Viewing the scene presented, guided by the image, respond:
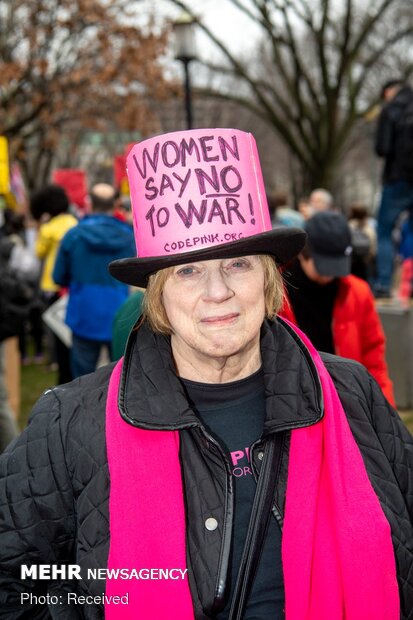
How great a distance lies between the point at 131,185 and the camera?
2330 mm

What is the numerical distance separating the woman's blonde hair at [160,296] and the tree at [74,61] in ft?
46.7

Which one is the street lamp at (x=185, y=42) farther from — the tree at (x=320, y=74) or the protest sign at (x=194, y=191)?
the protest sign at (x=194, y=191)

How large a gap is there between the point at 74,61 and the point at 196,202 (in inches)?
623

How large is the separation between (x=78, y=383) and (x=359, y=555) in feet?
2.77

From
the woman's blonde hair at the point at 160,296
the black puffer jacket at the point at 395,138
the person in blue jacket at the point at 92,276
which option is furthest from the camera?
the black puffer jacket at the point at 395,138

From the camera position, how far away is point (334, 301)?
414 centimetres

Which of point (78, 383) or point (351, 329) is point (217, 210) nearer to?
point (78, 383)

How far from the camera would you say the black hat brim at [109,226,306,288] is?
217cm

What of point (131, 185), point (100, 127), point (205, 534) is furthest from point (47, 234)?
point (100, 127)

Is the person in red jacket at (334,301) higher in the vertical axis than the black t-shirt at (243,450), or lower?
higher

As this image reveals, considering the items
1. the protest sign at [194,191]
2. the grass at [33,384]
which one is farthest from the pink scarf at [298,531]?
the grass at [33,384]

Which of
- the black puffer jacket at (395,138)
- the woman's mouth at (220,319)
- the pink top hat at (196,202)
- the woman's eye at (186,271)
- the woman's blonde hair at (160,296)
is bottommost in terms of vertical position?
the woman's mouth at (220,319)

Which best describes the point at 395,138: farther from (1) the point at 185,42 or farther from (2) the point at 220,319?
(1) the point at 185,42

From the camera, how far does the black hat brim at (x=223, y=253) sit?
2.17 m
